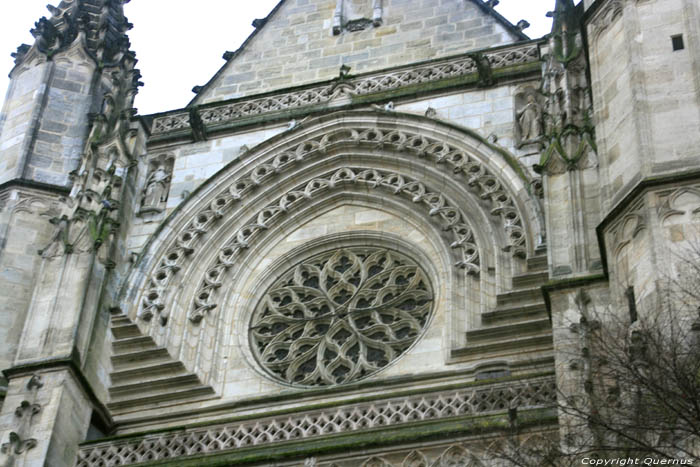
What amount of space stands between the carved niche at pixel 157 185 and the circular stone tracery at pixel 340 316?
2.28m

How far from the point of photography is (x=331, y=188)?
21.2 m

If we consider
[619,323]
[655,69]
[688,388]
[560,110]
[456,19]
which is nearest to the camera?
[688,388]

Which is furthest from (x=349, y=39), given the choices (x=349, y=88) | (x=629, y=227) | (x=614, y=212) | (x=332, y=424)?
(x=629, y=227)

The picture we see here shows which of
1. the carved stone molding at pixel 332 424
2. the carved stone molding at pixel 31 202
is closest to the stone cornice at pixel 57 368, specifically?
the carved stone molding at pixel 332 424

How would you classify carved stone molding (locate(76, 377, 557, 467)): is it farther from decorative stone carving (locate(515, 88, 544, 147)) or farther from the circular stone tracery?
decorative stone carving (locate(515, 88, 544, 147))

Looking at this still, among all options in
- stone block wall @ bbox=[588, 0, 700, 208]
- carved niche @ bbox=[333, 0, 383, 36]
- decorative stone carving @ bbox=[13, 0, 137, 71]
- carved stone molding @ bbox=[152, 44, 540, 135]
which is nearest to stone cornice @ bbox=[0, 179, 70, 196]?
carved stone molding @ bbox=[152, 44, 540, 135]

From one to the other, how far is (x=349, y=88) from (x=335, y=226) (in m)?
2.40

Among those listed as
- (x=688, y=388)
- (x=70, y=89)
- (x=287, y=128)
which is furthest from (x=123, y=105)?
→ (x=688, y=388)

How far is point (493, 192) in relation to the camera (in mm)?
19812

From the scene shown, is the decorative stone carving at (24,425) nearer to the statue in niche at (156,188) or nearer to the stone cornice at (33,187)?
the stone cornice at (33,187)

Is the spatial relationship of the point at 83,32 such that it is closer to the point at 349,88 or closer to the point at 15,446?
the point at 349,88

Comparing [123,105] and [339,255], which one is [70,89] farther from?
[339,255]

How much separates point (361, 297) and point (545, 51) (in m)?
4.13

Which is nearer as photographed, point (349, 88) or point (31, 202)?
point (31, 202)
